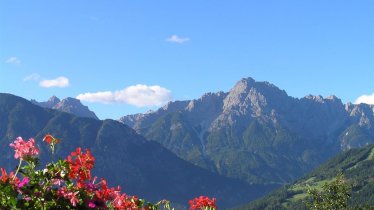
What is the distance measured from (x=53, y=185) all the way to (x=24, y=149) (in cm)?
67

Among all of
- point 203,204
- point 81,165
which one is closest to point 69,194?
point 81,165

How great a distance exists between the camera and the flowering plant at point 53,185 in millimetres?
6324

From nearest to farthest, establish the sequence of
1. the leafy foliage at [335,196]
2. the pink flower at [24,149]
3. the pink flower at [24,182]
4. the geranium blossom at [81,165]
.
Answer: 1. the pink flower at [24,182]
2. the pink flower at [24,149]
3. the geranium blossom at [81,165]
4. the leafy foliage at [335,196]

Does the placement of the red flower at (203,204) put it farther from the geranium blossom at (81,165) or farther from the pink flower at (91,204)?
the pink flower at (91,204)

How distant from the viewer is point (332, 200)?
234ft

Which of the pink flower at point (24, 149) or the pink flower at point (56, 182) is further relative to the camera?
the pink flower at point (24, 149)

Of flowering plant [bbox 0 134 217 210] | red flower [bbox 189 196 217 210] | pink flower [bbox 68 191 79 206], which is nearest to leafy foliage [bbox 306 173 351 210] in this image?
red flower [bbox 189 196 217 210]

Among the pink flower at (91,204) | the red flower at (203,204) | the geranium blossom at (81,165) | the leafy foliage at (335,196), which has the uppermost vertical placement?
the leafy foliage at (335,196)

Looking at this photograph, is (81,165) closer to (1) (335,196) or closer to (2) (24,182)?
(2) (24,182)

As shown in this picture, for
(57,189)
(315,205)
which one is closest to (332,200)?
(315,205)

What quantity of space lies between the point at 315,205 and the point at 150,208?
220 ft

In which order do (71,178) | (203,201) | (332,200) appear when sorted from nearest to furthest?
(71,178)
(203,201)
(332,200)

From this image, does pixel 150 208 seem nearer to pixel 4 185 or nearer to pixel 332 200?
pixel 4 185

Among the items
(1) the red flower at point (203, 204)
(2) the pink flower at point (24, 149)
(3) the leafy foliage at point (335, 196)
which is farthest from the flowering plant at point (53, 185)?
(3) the leafy foliage at point (335, 196)
